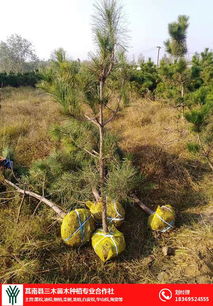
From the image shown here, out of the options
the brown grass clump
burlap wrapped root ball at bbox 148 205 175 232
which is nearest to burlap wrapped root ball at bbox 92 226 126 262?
burlap wrapped root ball at bbox 148 205 175 232

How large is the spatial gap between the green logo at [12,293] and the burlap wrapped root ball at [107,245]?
561mm

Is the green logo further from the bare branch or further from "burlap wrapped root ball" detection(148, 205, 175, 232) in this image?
"burlap wrapped root ball" detection(148, 205, 175, 232)

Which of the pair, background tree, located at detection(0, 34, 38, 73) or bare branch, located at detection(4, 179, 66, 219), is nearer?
bare branch, located at detection(4, 179, 66, 219)

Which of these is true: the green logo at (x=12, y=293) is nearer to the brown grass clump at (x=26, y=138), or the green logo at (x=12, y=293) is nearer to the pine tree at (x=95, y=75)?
the pine tree at (x=95, y=75)

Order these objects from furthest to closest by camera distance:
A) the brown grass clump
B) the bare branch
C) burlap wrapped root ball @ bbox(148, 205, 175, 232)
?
the brown grass clump, the bare branch, burlap wrapped root ball @ bbox(148, 205, 175, 232)

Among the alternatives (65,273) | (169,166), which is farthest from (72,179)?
(169,166)

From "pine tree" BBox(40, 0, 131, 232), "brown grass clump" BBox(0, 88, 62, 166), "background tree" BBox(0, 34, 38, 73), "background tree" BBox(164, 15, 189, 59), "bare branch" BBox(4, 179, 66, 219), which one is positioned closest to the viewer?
"pine tree" BBox(40, 0, 131, 232)

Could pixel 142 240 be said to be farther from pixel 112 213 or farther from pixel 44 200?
pixel 44 200

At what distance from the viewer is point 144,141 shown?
2922mm

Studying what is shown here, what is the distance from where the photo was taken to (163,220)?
5.06 feet

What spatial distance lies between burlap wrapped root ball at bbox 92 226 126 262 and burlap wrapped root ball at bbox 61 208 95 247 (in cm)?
9

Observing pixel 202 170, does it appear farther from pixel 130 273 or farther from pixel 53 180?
pixel 53 180

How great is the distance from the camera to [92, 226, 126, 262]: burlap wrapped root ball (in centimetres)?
137

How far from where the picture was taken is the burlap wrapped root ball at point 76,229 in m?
1.43
